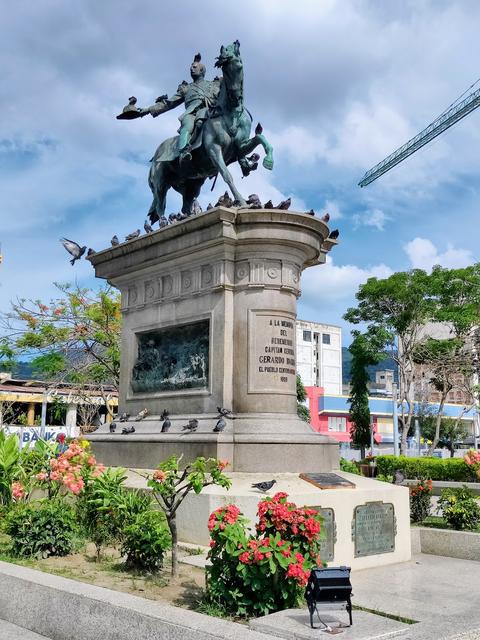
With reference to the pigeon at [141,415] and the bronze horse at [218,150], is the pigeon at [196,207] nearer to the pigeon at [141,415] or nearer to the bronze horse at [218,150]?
the bronze horse at [218,150]

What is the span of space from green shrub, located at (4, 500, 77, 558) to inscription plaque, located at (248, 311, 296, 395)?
395 centimetres

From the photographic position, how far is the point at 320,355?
101 meters

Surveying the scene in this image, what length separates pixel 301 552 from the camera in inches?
247

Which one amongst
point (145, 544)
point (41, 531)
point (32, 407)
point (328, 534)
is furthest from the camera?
point (32, 407)

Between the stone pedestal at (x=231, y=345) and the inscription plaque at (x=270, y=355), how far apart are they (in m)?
0.02

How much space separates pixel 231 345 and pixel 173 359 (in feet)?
5.17

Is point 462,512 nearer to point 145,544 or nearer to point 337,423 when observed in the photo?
point 145,544

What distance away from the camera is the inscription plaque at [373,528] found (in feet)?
31.0

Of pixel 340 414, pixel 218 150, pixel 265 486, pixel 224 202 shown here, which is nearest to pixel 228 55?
pixel 218 150

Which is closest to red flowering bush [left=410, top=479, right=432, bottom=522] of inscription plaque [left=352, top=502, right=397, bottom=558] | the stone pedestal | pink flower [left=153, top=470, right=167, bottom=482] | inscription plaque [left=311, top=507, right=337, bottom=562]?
the stone pedestal

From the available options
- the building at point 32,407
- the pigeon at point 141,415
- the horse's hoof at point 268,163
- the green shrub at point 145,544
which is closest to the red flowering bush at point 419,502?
the pigeon at point 141,415

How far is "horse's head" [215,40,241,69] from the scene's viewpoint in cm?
1253

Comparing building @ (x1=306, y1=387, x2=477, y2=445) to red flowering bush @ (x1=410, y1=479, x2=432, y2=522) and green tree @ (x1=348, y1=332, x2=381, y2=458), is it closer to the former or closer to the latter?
green tree @ (x1=348, y1=332, x2=381, y2=458)

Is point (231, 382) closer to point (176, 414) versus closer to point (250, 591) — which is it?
point (176, 414)
